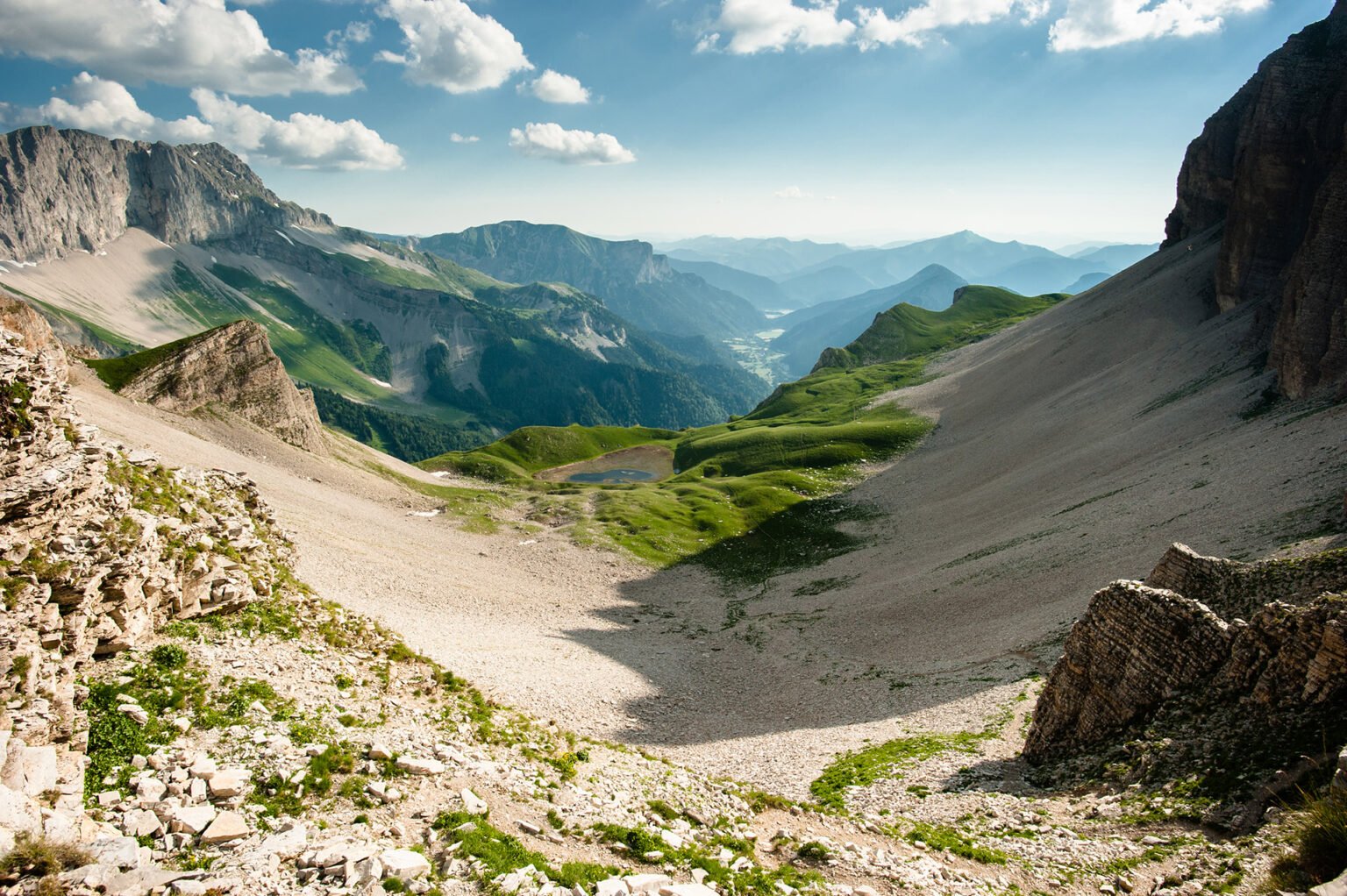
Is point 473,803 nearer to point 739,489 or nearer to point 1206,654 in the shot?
point 1206,654

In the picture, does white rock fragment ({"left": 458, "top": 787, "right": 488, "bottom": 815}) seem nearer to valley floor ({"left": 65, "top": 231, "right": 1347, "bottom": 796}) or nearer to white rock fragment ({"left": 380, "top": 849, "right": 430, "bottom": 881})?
white rock fragment ({"left": 380, "top": 849, "right": 430, "bottom": 881})

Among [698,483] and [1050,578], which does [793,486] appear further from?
[1050,578]

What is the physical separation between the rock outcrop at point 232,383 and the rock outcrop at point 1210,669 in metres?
85.3

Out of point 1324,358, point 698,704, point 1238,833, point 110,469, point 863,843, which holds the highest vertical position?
point 1324,358

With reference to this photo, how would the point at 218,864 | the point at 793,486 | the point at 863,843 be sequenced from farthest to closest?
the point at 793,486 < the point at 863,843 < the point at 218,864

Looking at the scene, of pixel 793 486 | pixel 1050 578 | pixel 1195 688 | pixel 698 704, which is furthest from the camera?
pixel 793 486

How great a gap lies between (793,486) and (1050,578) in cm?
5974

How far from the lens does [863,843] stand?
21953mm

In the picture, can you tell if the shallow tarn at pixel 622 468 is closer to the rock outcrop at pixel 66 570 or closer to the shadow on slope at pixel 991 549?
the shadow on slope at pixel 991 549

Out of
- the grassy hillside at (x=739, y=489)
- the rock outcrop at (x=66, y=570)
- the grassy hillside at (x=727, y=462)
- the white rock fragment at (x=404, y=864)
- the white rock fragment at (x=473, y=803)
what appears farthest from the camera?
the grassy hillside at (x=727, y=462)

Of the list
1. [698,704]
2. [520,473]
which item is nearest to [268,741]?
[698,704]

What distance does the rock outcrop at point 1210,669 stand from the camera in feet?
66.9

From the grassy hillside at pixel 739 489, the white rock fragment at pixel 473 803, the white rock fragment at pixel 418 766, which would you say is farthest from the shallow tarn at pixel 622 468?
the white rock fragment at pixel 473 803

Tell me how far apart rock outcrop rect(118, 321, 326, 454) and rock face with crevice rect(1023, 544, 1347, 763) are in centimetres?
8497
